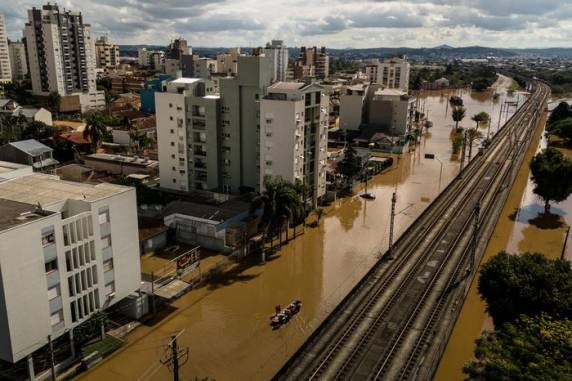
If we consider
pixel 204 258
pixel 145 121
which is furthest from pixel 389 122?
pixel 204 258

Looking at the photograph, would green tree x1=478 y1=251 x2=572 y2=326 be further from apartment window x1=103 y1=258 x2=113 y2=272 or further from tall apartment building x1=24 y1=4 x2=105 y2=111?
tall apartment building x1=24 y1=4 x2=105 y2=111

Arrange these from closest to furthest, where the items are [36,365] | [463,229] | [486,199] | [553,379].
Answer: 1. [553,379]
2. [36,365]
3. [463,229]
4. [486,199]

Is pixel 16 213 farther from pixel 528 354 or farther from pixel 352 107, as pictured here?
pixel 352 107

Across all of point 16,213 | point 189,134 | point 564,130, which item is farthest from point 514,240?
point 564,130

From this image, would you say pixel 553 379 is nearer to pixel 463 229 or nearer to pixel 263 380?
pixel 263 380

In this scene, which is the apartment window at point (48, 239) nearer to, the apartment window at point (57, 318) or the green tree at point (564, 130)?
the apartment window at point (57, 318)

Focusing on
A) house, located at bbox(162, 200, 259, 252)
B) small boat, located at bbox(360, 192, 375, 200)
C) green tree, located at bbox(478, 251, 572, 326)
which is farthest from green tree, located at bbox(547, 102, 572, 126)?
green tree, located at bbox(478, 251, 572, 326)
